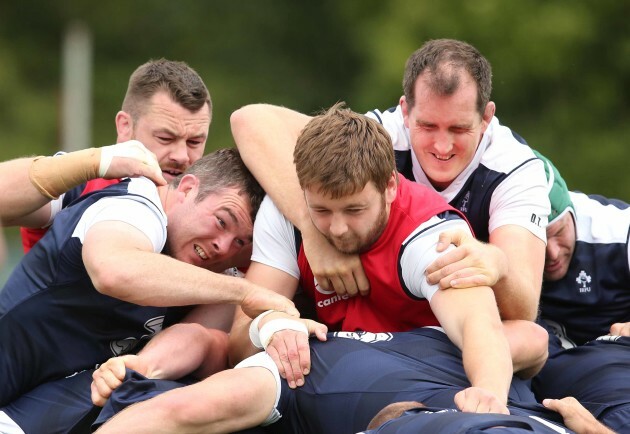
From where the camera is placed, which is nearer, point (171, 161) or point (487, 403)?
point (487, 403)

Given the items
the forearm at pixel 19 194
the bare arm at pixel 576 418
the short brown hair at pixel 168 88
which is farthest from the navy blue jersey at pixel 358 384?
the short brown hair at pixel 168 88

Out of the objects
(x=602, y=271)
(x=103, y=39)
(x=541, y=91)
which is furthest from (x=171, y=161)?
(x=103, y=39)

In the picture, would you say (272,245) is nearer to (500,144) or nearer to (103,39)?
(500,144)

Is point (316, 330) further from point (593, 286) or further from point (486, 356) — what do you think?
point (593, 286)

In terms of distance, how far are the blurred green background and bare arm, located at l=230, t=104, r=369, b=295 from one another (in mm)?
11498

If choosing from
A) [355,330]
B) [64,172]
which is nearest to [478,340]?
[355,330]

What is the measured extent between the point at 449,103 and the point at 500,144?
1.35 ft

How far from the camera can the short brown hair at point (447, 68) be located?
5.33 metres

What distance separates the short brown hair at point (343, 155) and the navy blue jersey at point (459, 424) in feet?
3.41

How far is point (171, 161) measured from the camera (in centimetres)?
614

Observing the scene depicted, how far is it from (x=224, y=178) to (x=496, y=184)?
4.00 ft

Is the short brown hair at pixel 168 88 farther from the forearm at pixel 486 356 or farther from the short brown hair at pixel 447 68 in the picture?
the forearm at pixel 486 356

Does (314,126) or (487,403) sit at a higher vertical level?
(314,126)

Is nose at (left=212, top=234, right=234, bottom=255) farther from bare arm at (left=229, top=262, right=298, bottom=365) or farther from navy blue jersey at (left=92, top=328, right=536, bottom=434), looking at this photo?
navy blue jersey at (left=92, top=328, right=536, bottom=434)
